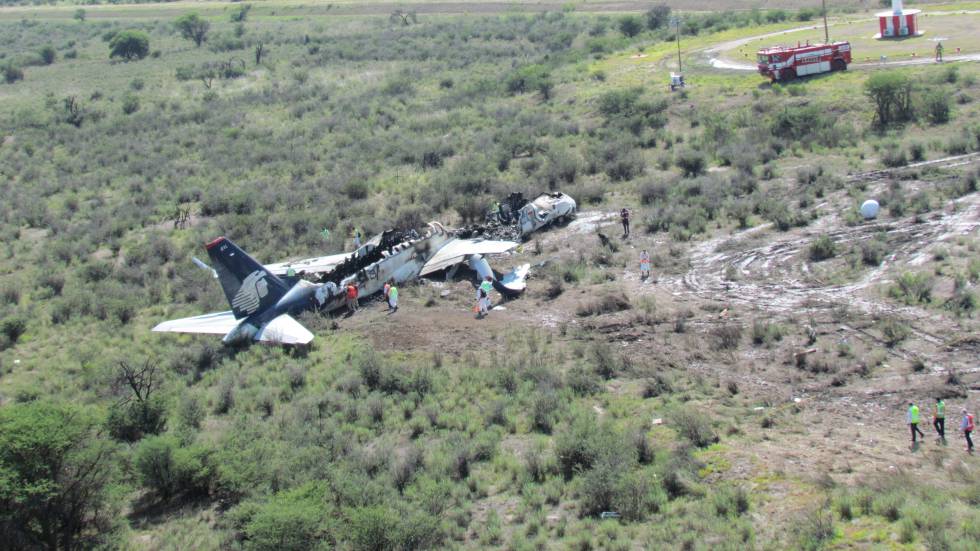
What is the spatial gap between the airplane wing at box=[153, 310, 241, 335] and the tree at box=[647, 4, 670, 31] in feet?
216

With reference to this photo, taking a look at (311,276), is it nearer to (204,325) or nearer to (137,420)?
(204,325)

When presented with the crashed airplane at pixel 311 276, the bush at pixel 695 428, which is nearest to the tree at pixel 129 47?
the crashed airplane at pixel 311 276

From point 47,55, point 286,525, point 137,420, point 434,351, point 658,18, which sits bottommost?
point 286,525

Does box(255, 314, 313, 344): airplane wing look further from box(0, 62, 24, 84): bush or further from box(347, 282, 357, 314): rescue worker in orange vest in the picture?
box(0, 62, 24, 84): bush

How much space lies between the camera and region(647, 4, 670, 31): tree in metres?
85.0

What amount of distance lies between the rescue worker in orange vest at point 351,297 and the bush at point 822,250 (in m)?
14.4

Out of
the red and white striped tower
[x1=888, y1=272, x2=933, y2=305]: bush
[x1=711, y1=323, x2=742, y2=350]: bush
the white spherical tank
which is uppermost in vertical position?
the red and white striped tower

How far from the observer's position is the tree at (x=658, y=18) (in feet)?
279

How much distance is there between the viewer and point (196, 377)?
2611cm

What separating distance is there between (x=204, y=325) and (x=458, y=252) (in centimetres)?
862

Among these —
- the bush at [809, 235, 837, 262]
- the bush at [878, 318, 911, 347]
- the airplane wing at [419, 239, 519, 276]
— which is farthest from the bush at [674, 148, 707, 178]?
the bush at [878, 318, 911, 347]

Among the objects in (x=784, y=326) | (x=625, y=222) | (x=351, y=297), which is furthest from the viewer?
(x=625, y=222)

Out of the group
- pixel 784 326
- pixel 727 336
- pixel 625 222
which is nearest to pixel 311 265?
pixel 625 222

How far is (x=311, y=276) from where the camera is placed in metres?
31.1
